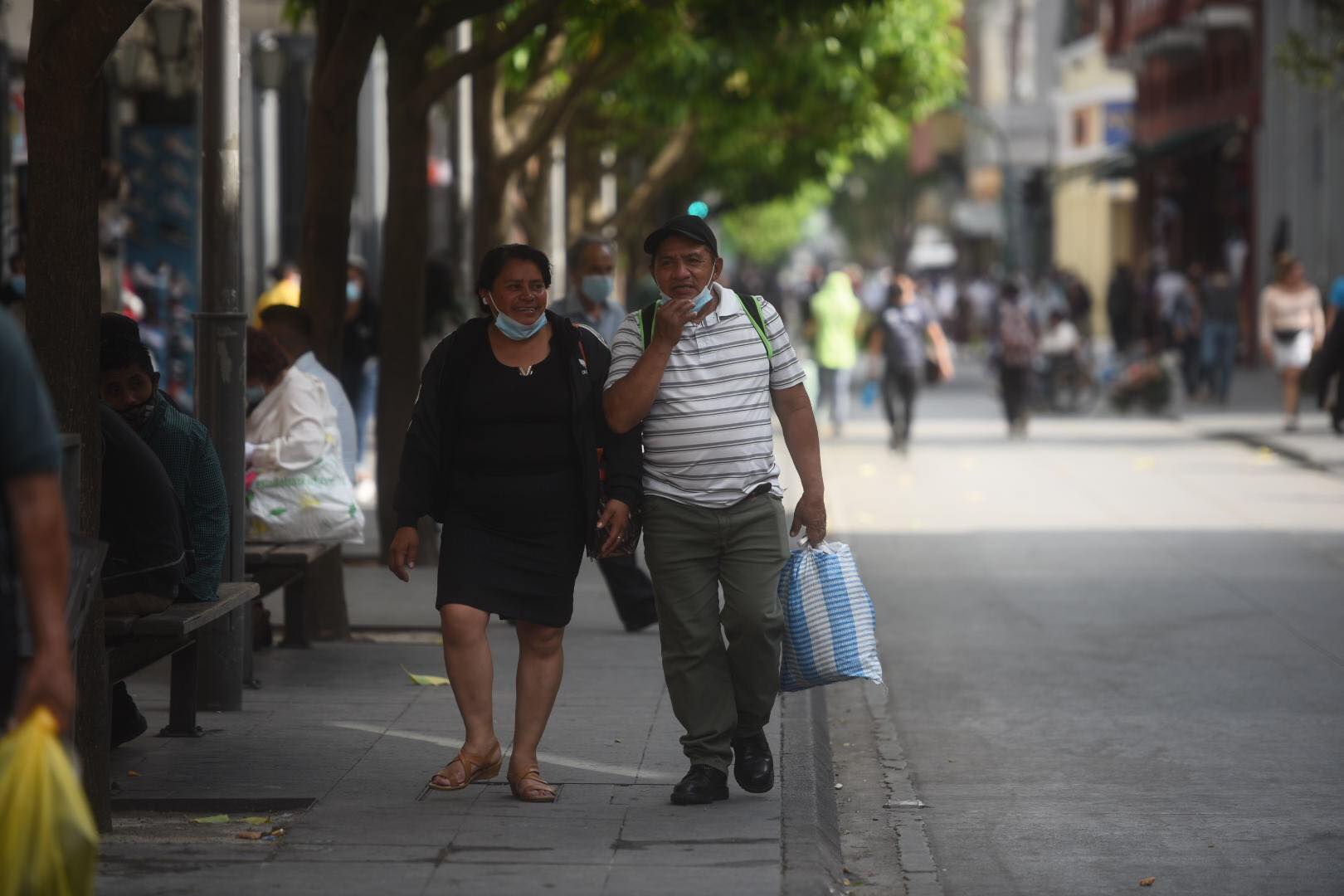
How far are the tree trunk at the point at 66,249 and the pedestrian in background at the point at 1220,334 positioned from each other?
86.6ft

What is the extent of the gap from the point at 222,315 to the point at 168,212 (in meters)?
14.9

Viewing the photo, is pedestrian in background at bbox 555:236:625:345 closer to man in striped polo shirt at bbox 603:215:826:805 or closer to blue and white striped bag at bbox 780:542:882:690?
man in striped polo shirt at bbox 603:215:826:805

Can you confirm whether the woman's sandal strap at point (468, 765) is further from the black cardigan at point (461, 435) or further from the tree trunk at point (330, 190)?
the tree trunk at point (330, 190)

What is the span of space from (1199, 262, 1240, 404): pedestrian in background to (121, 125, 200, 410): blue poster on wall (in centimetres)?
1481

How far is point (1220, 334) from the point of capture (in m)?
31.2

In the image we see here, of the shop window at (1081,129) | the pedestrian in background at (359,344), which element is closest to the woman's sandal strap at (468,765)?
the pedestrian in background at (359,344)

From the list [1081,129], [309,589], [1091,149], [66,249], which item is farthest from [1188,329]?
[1081,129]

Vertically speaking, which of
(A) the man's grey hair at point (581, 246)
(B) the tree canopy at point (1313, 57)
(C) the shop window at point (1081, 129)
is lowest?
(A) the man's grey hair at point (581, 246)

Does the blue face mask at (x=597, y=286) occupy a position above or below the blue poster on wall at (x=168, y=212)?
below

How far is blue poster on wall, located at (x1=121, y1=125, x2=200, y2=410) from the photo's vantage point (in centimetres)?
2238

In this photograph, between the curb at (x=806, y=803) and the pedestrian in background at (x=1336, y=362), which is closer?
the curb at (x=806, y=803)

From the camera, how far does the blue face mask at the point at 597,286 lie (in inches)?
457

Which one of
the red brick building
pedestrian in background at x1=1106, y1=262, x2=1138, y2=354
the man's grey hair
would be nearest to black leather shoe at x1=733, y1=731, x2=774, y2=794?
the man's grey hair

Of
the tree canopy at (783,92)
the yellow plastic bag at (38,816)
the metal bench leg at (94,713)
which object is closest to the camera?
the yellow plastic bag at (38,816)
